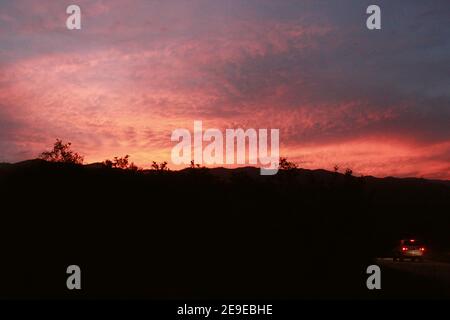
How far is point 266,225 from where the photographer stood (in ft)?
123

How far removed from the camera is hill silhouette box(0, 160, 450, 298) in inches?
1096

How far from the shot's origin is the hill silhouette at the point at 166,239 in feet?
91.3

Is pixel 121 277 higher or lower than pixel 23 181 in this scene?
lower

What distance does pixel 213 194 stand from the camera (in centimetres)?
4212

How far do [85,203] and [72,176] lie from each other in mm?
3111

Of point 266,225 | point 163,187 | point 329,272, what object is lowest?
point 329,272

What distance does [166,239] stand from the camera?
32.5 meters
